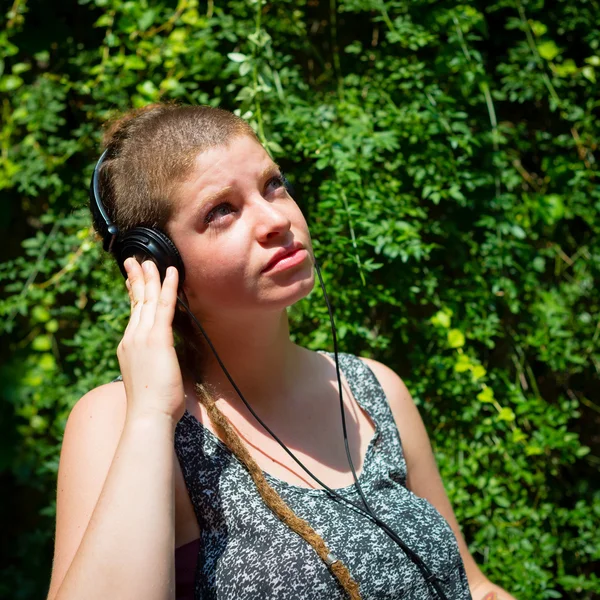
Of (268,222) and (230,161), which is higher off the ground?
(230,161)

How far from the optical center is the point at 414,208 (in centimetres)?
220

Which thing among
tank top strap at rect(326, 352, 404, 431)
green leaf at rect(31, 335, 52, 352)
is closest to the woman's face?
tank top strap at rect(326, 352, 404, 431)

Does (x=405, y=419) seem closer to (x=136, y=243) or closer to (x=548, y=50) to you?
(x=136, y=243)

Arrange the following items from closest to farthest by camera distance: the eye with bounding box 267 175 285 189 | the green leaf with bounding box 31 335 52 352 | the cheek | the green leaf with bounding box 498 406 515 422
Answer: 1. the cheek
2. the eye with bounding box 267 175 285 189
3. the green leaf with bounding box 498 406 515 422
4. the green leaf with bounding box 31 335 52 352

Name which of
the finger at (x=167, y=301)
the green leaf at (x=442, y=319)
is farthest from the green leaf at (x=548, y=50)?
the finger at (x=167, y=301)

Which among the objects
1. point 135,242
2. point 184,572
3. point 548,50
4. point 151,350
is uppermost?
point 548,50

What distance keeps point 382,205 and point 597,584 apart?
1.27m

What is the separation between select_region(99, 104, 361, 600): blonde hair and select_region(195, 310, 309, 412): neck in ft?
0.22

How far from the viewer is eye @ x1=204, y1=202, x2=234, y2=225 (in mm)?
1375

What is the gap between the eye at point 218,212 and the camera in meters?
1.38

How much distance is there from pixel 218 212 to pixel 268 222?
0.10 m

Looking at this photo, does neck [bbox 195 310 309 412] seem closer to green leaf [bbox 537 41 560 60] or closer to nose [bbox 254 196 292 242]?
nose [bbox 254 196 292 242]

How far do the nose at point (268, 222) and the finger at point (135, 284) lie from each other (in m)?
0.25

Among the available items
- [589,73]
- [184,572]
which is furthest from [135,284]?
[589,73]
